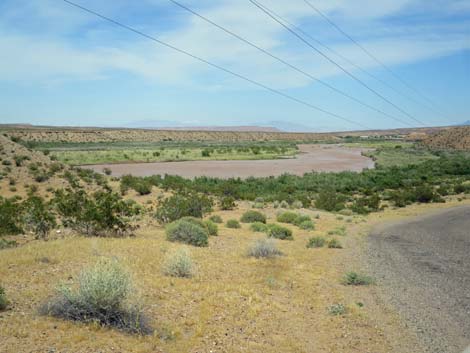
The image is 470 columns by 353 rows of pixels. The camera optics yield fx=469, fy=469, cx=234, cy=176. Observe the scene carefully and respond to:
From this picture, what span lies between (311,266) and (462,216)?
2011cm

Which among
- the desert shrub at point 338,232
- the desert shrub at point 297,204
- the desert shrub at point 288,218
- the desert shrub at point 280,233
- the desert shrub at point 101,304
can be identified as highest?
the desert shrub at point 101,304

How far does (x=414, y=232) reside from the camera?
25.3 metres

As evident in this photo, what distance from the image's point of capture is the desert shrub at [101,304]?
8.61 m

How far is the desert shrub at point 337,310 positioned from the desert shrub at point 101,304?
450 centimetres

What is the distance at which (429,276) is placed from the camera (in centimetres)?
1530

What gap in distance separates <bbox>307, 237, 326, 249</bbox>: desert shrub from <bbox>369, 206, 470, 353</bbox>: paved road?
Result: 2.09m

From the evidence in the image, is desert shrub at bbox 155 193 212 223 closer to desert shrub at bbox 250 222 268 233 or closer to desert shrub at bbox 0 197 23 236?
desert shrub at bbox 250 222 268 233

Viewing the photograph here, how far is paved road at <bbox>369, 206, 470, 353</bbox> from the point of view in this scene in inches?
398

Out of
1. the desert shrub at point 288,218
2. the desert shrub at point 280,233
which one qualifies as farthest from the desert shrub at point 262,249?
the desert shrub at point 288,218

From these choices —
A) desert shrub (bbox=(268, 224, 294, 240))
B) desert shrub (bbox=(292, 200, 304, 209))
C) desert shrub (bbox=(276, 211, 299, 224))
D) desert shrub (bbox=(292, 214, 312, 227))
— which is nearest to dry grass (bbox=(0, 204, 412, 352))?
desert shrub (bbox=(268, 224, 294, 240))

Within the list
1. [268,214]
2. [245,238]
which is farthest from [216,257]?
[268,214]

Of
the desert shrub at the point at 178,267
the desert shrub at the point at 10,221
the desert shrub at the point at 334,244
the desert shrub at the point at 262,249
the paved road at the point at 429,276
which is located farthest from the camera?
the desert shrub at the point at 334,244

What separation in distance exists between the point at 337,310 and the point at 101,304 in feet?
18.1

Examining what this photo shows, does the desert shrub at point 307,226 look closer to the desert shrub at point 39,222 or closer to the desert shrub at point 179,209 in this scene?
the desert shrub at point 179,209
